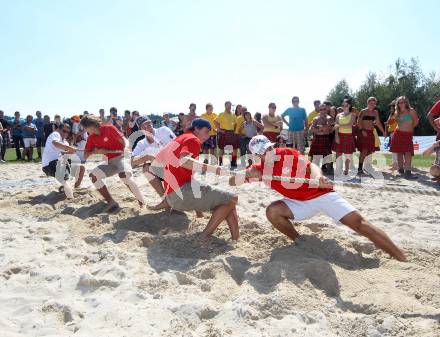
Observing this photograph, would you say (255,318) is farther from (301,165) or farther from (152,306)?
(301,165)

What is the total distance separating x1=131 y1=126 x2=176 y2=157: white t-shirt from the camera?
275 inches

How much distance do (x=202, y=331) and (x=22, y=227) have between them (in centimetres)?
327

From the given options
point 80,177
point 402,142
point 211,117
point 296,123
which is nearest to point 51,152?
point 80,177

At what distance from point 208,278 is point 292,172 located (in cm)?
129

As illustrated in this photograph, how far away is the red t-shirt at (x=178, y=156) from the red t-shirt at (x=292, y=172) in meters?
0.73

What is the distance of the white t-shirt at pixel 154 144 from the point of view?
6991mm

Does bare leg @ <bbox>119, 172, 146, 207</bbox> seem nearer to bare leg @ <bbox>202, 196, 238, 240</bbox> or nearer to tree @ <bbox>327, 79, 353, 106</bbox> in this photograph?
bare leg @ <bbox>202, 196, 238, 240</bbox>

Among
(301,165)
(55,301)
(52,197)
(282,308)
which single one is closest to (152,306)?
(55,301)

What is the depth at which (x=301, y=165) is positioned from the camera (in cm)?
423

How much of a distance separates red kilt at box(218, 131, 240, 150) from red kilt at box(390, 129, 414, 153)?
3.73 meters

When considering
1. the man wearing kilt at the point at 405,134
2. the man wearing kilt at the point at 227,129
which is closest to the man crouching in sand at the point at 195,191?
the man wearing kilt at the point at 405,134

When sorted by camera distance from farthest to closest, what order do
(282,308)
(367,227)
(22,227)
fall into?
(22,227) < (367,227) < (282,308)

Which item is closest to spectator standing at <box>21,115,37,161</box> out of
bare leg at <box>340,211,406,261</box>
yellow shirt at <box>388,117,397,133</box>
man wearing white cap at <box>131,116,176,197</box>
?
man wearing white cap at <box>131,116,176,197</box>

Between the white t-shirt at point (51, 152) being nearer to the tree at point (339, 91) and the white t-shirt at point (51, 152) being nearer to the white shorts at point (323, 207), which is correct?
the white shorts at point (323, 207)
